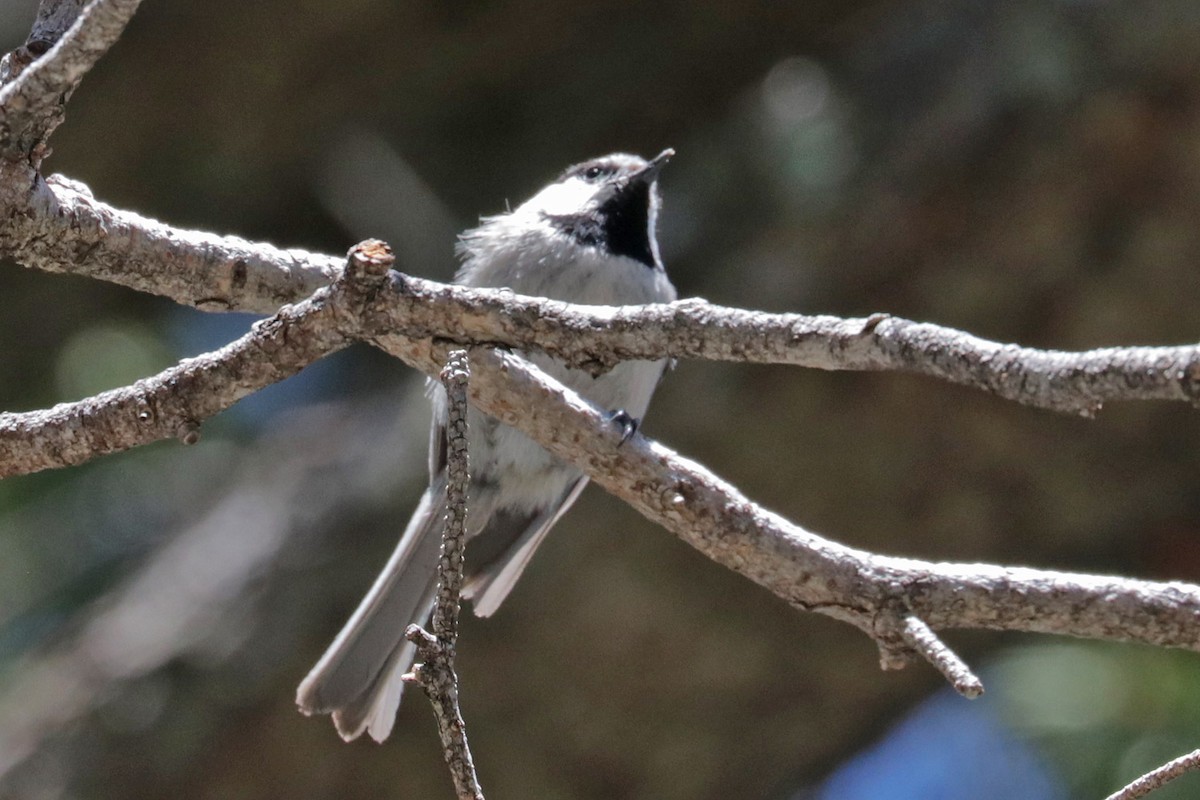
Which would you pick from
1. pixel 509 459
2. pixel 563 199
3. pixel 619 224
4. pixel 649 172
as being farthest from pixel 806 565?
pixel 563 199

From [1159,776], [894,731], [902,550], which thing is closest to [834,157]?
[902,550]

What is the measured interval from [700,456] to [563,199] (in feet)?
2.46

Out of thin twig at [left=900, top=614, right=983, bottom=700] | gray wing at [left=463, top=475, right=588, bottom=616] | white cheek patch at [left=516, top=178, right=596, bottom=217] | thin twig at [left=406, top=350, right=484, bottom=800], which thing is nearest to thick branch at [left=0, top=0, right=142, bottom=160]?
thin twig at [left=406, top=350, right=484, bottom=800]

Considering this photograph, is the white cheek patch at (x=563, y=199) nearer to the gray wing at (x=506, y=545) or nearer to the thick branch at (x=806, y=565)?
the gray wing at (x=506, y=545)

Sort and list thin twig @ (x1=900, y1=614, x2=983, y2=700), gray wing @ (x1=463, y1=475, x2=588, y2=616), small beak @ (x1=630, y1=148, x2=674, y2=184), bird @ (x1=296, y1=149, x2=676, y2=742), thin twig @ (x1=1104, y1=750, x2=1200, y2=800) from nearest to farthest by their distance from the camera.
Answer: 1. thin twig @ (x1=900, y1=614, x2=983, y2=700)
2. thin twig @ (x1=1104, y1=750, x2=1200, y2=800)
3. bird @ (x1=296, y1=149, x2=676, y2=742)
4. gray wing @ (x1=463, y1=475, x2=588, y2=616)
5. small beak @ (x1=630, y1=148, x2=674, y2=184)

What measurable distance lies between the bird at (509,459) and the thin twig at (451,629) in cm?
119

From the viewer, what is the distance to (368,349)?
436 centimetres

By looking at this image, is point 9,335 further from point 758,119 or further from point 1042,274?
point 1042,274

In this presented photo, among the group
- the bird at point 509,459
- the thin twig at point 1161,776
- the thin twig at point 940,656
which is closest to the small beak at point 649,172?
the bird at point 509,459

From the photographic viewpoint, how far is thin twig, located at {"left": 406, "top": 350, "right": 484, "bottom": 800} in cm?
109

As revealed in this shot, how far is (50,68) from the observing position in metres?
1.14

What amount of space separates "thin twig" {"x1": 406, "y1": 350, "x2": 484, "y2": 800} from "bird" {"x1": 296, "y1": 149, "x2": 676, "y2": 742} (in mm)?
1188

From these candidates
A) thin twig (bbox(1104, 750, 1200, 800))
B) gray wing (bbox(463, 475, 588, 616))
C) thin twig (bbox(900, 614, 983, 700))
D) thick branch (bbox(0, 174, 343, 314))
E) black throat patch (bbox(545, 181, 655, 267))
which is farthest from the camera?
black throat patch (bbox(545, 181, 655, 267))

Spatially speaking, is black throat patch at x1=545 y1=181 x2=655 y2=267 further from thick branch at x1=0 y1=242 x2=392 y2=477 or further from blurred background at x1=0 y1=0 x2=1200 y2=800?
thick branch at x1=0 y1=242 x2=392 y2=477
